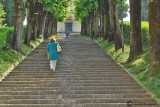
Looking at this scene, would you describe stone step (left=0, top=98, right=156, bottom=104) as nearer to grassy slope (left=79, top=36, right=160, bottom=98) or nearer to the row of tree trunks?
grassy slope (left=79, top=36, right=160, bottom=98)

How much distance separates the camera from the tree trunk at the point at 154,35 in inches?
421

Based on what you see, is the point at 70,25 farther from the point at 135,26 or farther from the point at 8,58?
the point at 135,26

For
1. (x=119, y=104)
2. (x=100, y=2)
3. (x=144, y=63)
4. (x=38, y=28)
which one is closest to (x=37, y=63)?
(x=144, y=63)

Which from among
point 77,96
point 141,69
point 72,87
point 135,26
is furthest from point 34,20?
point 77,96

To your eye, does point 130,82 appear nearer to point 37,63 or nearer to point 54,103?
point 54,103

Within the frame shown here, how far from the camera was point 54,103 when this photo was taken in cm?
897

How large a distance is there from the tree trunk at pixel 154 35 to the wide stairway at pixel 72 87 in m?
0.99

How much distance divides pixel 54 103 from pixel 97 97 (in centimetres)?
151

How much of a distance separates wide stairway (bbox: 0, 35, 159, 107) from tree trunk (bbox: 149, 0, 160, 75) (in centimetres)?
99

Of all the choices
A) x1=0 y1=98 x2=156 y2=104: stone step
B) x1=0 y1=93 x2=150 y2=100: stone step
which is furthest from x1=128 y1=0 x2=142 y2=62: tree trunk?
x1=0 y1=98 x2=156 y2=104: stone step

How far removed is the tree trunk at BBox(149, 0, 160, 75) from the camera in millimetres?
10693

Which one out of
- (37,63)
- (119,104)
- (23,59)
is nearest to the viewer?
(119,104)

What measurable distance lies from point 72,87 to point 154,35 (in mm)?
3704

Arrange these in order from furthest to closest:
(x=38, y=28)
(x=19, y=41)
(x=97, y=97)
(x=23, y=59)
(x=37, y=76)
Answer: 1. (x=38, y=28)
2. (x=19, y=41)
3. (x=23, y=59)
4. (x=37, y=76)
5. (x=97, y=97)
